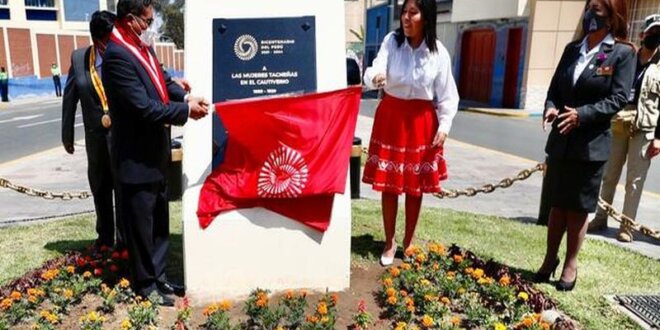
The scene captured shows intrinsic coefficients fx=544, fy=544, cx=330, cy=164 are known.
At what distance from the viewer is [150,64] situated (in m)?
3.16

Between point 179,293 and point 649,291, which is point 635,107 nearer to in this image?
point 649,291

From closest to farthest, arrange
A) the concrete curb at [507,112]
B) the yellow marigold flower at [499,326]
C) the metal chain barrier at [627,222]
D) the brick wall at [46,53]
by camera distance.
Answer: the yellow marigold flower at [499,326], the metal chain barrier at [627,222], the concrete curb at [507,112], the brick wall at [46,53]

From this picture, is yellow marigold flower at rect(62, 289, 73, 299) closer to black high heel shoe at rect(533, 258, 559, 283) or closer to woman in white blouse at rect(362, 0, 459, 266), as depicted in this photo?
woman in white blouse at rect(362, 0, 459, 266)

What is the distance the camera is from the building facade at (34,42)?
1037 inches

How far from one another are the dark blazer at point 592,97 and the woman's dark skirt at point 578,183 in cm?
6

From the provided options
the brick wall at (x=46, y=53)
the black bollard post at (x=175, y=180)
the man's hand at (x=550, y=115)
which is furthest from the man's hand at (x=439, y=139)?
the brick wall at (x=46, y=53)

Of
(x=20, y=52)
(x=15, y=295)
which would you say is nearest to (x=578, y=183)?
(x=15, y=295)

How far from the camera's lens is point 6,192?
7.05m

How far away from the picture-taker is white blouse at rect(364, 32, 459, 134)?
3.66 meters

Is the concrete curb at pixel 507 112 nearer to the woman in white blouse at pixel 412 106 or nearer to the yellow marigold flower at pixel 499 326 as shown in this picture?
the woman in white blouse at pixel 412 106

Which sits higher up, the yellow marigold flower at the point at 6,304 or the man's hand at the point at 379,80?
the man's hand at the point at 379,80

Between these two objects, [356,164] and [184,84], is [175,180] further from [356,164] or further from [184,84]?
[184,84]

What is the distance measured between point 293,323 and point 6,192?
559 centimetres

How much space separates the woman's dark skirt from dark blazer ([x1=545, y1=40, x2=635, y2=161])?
6 cm
